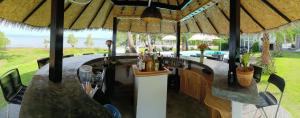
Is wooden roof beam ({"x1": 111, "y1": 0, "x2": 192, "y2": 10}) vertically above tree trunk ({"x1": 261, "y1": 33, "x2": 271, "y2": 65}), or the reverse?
wooden roof beam ({"x1": 111, "y1": 0, "x2": 192, "y2": 10})

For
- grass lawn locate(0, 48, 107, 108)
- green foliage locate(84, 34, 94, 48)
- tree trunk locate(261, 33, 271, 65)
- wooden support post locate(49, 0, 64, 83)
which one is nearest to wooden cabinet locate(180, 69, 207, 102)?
wooden support post locate(49, 0, 64, 83)

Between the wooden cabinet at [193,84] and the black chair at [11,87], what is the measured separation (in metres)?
3.34

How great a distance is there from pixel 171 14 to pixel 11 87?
4.19m

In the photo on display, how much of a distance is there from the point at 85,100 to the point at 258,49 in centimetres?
2396

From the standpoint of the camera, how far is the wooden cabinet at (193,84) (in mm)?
4704

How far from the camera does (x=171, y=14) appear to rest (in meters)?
5.93

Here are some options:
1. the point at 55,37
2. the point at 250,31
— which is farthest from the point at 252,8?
the point at 55,37

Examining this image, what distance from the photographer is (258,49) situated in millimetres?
22344

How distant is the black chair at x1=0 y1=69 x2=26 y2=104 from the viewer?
115 inches

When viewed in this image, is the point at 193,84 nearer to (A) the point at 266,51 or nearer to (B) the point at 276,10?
(B) the point at 276,10

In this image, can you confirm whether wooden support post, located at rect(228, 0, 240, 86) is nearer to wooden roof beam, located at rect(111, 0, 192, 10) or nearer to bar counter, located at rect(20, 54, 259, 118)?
bar counter, located at rect(20, 54, 259, 118)

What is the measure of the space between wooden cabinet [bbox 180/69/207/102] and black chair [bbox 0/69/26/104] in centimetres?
334

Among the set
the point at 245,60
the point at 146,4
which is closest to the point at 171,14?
the point at 146,4

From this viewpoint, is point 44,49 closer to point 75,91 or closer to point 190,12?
point 190,12
